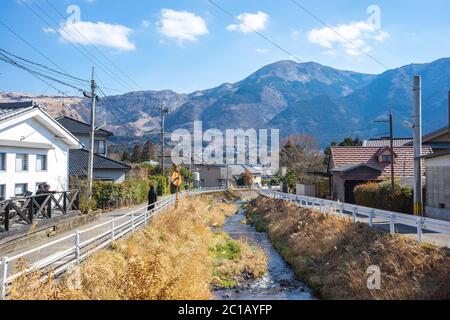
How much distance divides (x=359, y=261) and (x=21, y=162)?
15677mm

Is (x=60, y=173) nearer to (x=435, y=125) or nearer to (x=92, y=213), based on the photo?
(x=92, y=213)

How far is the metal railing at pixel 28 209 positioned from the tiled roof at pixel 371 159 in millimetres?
23834

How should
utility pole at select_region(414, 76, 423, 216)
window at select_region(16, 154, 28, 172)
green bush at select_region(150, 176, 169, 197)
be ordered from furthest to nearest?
green bush at select_region(150, 176, 169, 197)
window at select_region(16, 154, 28, 172)
utility pole at select_region(414, 76, 423, 216)

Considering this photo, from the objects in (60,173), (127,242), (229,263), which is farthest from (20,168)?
(229,263)

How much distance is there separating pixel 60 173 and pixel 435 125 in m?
209

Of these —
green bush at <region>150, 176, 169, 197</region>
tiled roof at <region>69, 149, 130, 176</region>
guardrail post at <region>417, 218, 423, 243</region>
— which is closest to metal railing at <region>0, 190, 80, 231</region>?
guardrail post at <region>417, 218, 423, 243</region>

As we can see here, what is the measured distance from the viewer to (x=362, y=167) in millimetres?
33938

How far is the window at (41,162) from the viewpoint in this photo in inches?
829

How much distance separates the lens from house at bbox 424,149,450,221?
1950 cm

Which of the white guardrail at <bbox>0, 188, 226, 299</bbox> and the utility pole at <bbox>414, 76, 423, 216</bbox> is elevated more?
the utility pole at <bbox>414, 76, 423, 216</bbox>

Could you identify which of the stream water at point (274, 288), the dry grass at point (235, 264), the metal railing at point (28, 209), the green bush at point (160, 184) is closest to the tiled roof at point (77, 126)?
the green bush at point (160, 184)

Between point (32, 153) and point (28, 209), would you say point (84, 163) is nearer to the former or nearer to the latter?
point (32, 153)

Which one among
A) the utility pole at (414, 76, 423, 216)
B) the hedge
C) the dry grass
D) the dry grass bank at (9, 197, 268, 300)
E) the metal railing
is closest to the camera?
the dry grass bank at (9, 197, 268, 300)

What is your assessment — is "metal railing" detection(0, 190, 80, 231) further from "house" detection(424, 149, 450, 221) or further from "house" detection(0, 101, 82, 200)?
"house" detection(424, 149, 450, 221)
